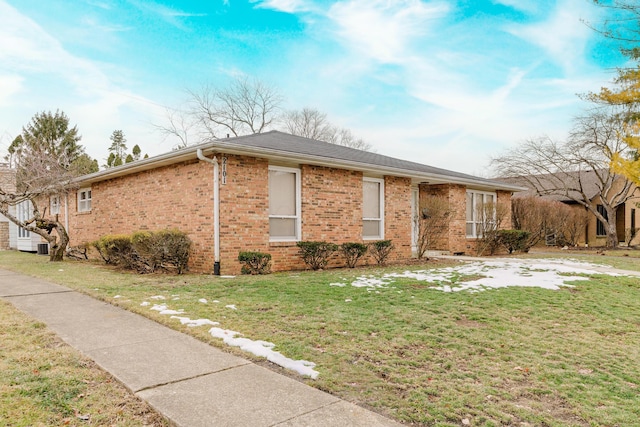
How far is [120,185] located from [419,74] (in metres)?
10.8

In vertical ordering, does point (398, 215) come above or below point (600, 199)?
below

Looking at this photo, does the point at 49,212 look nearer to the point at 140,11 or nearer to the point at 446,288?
the point at 140,11

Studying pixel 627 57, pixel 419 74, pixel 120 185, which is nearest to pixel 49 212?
pixel 120 185

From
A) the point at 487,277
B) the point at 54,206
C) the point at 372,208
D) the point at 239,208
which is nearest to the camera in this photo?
the point at 487,277

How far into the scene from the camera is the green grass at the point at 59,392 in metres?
2.66

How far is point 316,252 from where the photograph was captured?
1044 centimetres

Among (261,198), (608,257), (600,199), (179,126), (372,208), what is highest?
(179,126)

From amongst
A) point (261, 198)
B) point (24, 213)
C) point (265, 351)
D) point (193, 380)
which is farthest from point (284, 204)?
point (24, 213)

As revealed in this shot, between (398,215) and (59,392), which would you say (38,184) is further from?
(59,392)

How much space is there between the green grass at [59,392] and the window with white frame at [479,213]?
1444 centimetres

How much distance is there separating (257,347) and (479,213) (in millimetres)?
13447

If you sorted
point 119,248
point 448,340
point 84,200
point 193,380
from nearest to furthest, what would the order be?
point 193,380
point 448,340
point 119,248
point 84,200

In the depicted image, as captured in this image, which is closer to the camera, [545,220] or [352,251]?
[352,251]

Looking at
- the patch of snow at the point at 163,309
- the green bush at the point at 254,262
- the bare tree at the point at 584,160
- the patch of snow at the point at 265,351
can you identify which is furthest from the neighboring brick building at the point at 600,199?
the patch of snow at the point at 265,351
